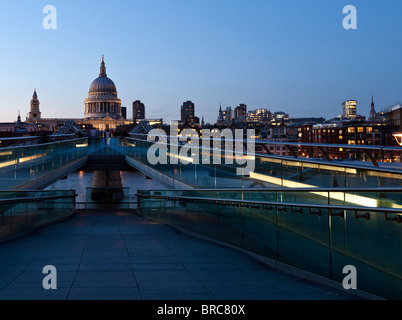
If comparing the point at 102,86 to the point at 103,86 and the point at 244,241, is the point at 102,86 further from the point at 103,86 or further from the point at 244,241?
the point at 244,241

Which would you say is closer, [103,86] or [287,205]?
[287,205]

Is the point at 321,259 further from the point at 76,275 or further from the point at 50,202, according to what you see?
the point at 50,202

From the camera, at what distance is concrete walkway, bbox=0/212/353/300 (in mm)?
4445

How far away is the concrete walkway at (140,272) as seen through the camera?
445 cm

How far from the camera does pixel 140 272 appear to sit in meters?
5.57

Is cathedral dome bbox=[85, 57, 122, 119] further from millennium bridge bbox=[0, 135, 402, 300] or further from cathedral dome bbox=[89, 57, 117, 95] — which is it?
millennium bridge bbox=[0, 135, 402, 300]

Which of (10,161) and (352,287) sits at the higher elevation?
(10,161)

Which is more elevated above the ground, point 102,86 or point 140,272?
point 102,86

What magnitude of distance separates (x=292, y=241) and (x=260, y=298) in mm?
1855

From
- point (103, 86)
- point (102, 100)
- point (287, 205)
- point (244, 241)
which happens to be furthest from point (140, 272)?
point (103, 86)

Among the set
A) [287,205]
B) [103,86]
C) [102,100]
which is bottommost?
[287,205]

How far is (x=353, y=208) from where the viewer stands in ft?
16.4

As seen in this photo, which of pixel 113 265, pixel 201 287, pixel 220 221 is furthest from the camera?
pixel 220 221
